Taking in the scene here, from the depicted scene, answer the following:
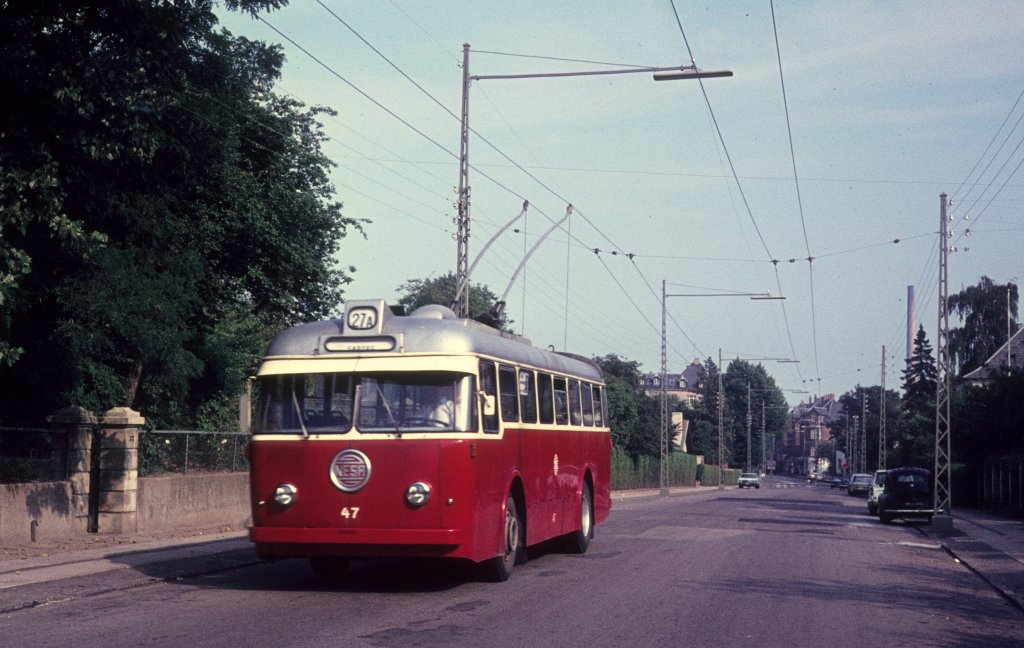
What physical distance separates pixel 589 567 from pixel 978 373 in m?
73.8

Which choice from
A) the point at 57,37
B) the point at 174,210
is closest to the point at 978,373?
the point at 174,210

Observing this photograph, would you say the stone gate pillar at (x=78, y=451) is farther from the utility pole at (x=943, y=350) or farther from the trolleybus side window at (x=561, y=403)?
the utility pole at (x=943, y=350)

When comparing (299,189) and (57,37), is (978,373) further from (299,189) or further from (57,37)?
(57,37)

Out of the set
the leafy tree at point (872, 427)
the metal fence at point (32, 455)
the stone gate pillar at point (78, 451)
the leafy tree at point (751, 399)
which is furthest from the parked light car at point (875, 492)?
the leafy tree at point (751, 399)

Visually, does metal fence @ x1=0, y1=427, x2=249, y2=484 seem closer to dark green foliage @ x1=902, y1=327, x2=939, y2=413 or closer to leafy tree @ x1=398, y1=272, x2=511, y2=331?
leafy tree @ x1=398, y1=272, x2=511, y2=331

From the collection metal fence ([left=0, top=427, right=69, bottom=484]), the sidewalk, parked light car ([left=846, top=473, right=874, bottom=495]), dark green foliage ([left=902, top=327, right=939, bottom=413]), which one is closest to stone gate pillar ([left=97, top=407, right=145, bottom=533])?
metal fence ([left=0, top=427, right=69, bottom=484])

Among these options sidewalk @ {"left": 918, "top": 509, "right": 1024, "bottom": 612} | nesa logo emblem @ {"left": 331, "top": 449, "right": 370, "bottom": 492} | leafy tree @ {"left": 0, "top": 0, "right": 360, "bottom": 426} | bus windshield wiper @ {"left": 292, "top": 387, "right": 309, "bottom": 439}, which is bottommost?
sidewalk @ {"left": 918, "top": 509, "right": 1024, "bottom": 612}

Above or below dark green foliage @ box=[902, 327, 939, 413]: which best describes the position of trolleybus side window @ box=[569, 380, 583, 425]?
below

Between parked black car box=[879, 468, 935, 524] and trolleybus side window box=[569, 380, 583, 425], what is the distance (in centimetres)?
2044

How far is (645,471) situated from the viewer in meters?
81.7

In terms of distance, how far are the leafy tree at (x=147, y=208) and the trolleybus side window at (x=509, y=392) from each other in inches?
240

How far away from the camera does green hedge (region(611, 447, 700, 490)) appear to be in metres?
71.4

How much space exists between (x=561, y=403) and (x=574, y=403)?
98 centimetres

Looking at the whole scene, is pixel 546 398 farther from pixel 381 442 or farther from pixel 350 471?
pixel 350 471
